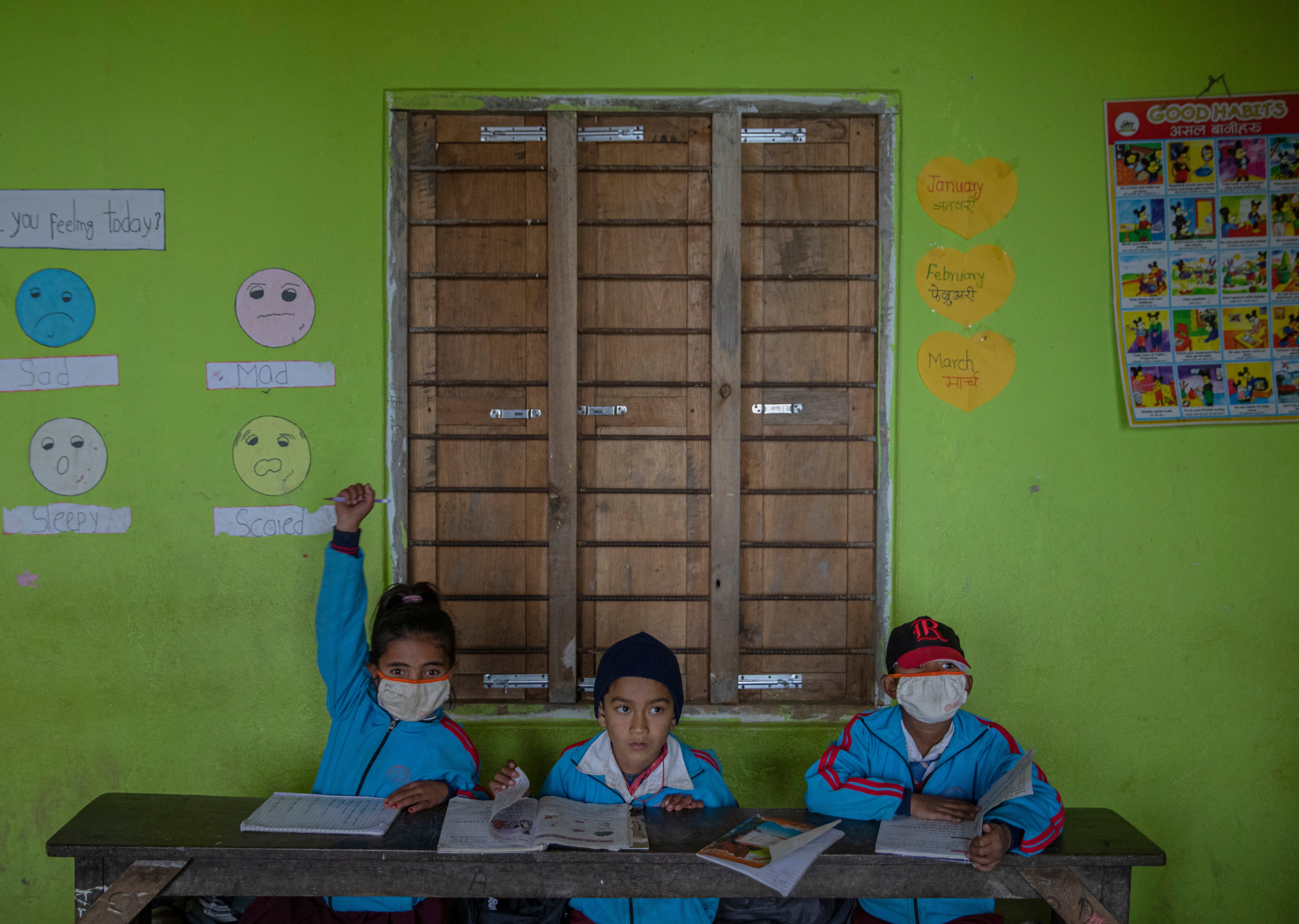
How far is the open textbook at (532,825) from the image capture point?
162 cm

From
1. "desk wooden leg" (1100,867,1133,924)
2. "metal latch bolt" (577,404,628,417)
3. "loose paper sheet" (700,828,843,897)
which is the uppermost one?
"metal latch bolt" (577,404,628,417)

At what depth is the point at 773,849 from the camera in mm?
1651

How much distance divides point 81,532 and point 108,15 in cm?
150

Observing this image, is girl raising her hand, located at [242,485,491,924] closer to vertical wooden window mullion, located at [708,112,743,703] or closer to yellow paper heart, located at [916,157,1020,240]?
vertical wooden window mullion, located at [708,112,743,703]

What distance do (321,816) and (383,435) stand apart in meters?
1.07

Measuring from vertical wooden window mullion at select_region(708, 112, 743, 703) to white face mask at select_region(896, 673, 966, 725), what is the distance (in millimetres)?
674

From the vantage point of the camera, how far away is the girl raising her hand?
6.37 ft

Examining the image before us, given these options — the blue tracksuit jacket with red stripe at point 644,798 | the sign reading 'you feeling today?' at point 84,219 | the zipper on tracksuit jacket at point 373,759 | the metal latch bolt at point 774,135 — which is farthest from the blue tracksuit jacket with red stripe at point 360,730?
the metal latch bolt at point 774,135

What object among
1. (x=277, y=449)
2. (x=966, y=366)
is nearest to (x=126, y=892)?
(x=277, y=449)

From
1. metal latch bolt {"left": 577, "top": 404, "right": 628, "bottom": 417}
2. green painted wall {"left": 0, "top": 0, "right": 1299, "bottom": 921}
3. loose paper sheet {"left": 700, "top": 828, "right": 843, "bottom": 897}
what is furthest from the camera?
metal latch bolt {"left": 577, "top": 404, "right": 628, "bottom": 417}

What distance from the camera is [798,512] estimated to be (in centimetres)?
251

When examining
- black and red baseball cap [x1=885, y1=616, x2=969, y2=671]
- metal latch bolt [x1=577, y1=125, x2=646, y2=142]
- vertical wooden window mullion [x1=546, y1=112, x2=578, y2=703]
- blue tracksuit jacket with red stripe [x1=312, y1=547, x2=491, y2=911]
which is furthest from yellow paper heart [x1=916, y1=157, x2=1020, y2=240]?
blue tracksuit jacket with red stripe [x1=312, y1=547, x2=491, y2=911]

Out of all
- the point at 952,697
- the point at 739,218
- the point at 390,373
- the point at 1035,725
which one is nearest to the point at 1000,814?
the point at 952,697

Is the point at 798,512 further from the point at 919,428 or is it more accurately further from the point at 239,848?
the point at 239,848
